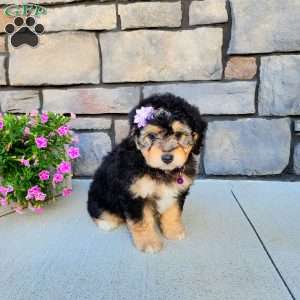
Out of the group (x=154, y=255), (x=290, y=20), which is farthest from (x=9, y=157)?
(x=290, y=20)

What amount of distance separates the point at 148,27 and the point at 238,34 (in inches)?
38.7

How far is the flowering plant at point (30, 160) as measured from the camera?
2887 millimetres

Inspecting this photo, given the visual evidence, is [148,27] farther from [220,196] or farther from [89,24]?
[220,196]

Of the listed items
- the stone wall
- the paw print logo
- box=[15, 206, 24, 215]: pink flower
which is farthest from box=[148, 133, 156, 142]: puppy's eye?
the paw print logo

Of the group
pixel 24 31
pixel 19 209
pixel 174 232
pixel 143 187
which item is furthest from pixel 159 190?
pixel 24 31

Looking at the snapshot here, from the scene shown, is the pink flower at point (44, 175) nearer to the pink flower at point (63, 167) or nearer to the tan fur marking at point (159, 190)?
the pink flower at point (63, 167)

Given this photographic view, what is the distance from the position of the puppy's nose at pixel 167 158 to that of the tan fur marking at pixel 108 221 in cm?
87

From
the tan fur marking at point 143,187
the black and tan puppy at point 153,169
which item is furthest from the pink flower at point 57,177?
the tan fur marking at point 143,187

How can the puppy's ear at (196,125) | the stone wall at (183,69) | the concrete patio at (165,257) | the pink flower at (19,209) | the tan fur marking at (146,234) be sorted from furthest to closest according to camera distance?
the stone wall at (183,69) < the pink flower at (19,209) < the tan fur marking at (146,234) < the puppy's ear at (196,125) < the concrete patio at (165,257)

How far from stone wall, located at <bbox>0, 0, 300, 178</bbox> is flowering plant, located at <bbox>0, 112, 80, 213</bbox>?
0.83 m

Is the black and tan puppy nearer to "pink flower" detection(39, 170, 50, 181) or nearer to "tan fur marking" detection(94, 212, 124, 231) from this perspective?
"tan fur marking" detection(94, 212, 124, 231)

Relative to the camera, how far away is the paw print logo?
3.73 metres

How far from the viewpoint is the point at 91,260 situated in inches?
90.2

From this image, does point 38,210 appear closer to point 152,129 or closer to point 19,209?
point 19,209
